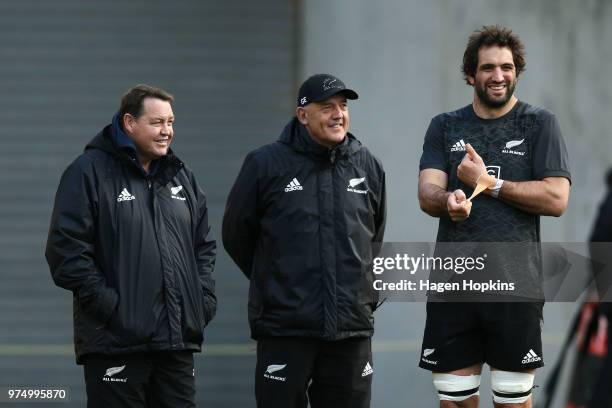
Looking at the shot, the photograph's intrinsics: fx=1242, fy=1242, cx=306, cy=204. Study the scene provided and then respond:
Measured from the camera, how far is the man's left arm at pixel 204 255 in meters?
6.36

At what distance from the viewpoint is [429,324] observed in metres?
6.38

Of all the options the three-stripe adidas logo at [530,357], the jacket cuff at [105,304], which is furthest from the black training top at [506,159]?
the jacket cuff at [105,304]

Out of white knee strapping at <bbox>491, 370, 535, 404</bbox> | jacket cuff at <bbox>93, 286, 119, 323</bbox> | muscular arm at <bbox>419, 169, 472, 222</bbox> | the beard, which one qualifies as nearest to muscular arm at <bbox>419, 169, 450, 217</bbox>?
muscular arm at <bbox>419, 169, 472, 222</bbox>

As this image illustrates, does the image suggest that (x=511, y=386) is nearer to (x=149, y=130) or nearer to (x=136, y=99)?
(x=149, y=130)

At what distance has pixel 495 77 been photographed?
628 cm

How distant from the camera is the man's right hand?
6051mm

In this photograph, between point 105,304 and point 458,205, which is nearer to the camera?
point 105,304

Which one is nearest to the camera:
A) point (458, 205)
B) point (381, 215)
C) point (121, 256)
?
point (121, 256)

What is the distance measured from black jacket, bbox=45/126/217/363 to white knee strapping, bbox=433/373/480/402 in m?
1.28

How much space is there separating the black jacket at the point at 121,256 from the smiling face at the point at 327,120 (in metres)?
0.76

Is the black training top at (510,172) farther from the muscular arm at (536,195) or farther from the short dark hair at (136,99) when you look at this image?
the short dark hair at (136,99)

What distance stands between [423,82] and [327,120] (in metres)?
2.52

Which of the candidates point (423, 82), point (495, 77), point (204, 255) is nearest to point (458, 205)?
point (495, 77)

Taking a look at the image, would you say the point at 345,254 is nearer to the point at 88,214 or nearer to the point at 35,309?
the point at 88,214
